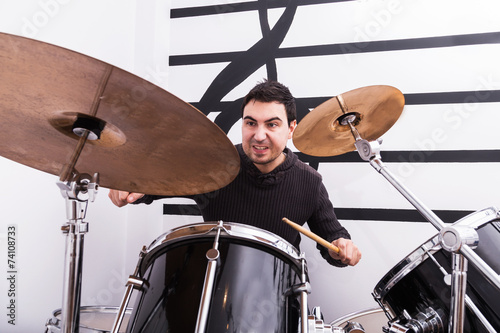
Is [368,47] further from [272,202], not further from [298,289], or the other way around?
[298,289]

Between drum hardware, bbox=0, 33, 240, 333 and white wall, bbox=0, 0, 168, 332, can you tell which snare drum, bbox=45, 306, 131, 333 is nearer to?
white wall, bbox=0, 0, 168, 332

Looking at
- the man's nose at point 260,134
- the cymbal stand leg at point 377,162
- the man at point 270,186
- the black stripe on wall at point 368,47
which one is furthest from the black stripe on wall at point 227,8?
the cymbal stand leg at point 377,162

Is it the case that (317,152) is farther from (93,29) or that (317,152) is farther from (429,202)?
(93,29)

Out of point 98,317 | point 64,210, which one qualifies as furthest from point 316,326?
point 64,210

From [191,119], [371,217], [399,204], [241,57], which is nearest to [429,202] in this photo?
[399,204]

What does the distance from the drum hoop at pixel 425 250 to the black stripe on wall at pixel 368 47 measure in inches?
37.8

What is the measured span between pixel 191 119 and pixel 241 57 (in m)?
1.25

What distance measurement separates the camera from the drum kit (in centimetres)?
70

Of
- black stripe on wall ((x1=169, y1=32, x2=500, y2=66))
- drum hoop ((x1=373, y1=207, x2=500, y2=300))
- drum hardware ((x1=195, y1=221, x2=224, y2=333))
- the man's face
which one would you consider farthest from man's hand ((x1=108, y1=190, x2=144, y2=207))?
black stripe on wall ((x1=169, y1=32, x2=500, y2=66))

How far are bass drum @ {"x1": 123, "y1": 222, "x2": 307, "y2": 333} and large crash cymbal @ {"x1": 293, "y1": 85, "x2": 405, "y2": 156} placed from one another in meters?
0.48

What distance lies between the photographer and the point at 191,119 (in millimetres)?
693

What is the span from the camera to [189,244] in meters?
0.89

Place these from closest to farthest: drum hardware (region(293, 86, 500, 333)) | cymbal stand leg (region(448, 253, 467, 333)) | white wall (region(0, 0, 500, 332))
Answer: cymbal stand leg (region(448, 253, 467, 333)) < drum hardware (region(293, 86, 500, 333)) < white wall (region(0, 0, 500, 332))

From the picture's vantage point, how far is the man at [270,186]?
4.71 ft
